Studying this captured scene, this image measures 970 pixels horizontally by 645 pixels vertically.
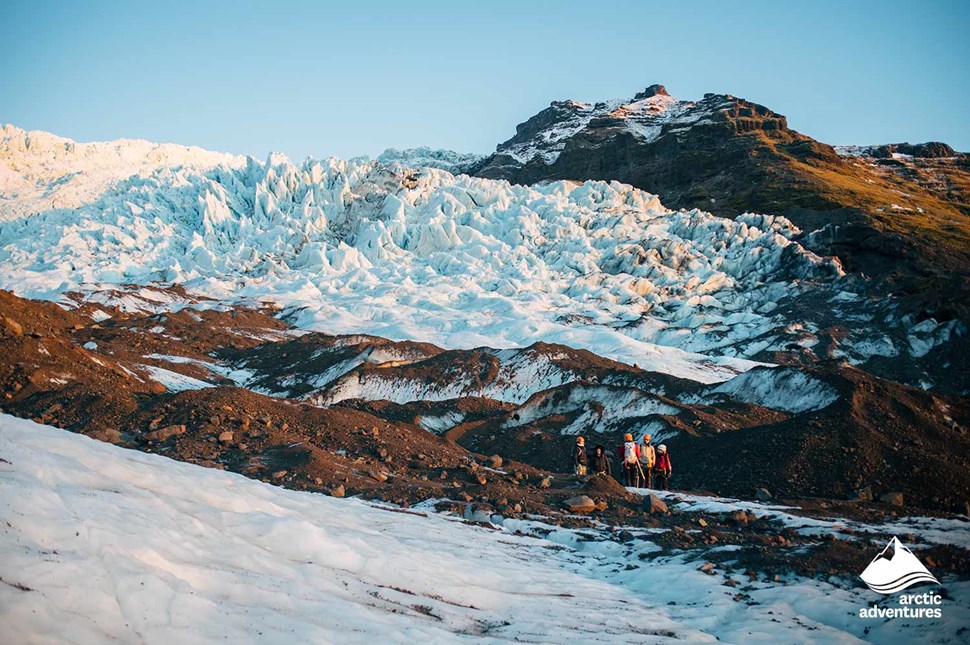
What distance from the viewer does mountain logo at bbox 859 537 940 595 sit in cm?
783

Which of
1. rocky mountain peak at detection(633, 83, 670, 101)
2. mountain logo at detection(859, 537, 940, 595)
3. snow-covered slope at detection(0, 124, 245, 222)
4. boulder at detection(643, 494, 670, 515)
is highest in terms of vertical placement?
rocky mountain peak at detection(633, 83, 670, 101)

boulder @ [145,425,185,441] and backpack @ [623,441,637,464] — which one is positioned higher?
backpack @ [623,441,637,464]

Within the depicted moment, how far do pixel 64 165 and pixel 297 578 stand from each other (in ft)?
461

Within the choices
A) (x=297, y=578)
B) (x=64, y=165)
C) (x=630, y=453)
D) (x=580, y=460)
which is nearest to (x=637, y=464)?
(x=630, y=453)

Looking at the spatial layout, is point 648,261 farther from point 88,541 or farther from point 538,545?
point 88,541

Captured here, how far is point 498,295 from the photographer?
209 feet

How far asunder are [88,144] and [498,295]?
108 m

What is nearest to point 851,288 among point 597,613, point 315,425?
point 315,425

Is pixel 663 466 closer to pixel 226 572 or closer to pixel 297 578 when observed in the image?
pixel 297 578

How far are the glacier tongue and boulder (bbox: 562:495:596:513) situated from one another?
28.0m

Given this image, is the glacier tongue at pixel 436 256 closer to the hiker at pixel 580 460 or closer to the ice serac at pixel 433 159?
the hiker at pixel 580 460

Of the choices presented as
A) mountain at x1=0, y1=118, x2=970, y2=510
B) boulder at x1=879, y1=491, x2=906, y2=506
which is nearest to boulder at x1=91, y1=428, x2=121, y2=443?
mountain at x1=0, y1=118, x2=970, y2=510

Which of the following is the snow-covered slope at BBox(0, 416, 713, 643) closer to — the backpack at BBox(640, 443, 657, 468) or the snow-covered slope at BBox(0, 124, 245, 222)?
the backpack at BBox(640, 443, 657, 468)

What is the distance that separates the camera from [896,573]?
806 centimetres
